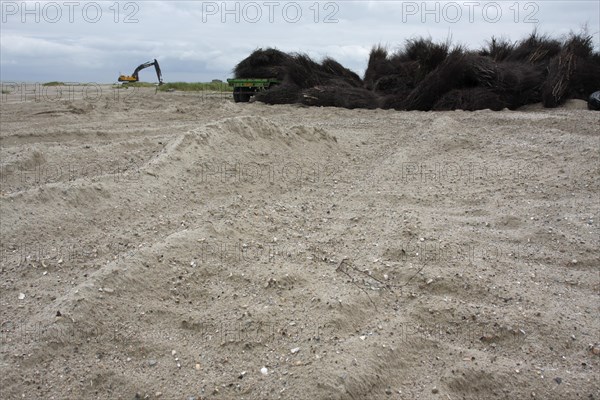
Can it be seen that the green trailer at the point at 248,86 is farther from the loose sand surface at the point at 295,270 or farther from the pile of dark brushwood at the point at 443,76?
the loose sand surface at the point at 295,270

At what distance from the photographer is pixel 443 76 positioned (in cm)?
904

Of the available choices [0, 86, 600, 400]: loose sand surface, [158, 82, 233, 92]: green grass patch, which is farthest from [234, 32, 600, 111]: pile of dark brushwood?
[158, 82, 233, 92]: green grass patch

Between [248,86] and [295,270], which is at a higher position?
[248,86]

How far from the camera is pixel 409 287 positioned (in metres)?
3.11

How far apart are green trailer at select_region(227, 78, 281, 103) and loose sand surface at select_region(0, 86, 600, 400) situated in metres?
6.14

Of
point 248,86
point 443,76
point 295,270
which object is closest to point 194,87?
point 248,86

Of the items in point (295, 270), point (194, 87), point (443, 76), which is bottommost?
point (295, 270)

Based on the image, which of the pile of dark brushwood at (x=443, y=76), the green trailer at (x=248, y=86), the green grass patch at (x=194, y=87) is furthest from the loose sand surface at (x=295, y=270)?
the green grass patch at (x=194, y=87)

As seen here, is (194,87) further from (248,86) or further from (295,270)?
(295,270)

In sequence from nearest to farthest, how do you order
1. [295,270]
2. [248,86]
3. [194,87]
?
[295,270], [248,86], [194,87]

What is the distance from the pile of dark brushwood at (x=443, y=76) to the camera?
8852 mm

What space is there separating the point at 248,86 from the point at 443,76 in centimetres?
457

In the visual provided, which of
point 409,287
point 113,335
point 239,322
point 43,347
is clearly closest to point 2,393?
point 43,347

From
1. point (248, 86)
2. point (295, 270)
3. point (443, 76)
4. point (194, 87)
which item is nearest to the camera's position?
point (295, 270)
